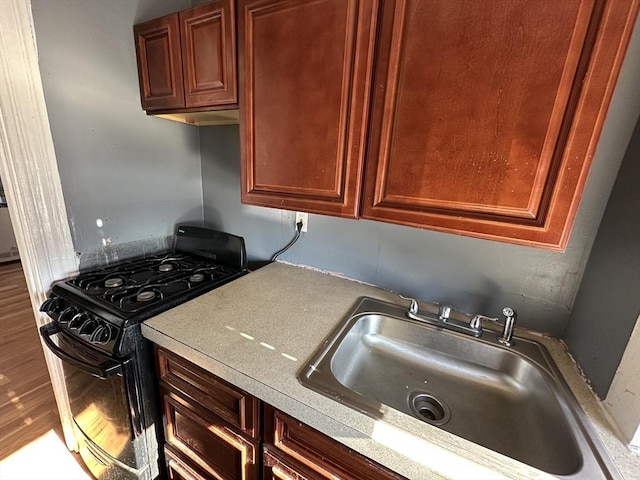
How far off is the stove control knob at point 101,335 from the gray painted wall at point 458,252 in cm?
78

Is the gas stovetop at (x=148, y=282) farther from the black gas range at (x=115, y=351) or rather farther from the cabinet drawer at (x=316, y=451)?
the cabinet drawer at (x=316, y=451)

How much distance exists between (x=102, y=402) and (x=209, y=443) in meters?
0.48

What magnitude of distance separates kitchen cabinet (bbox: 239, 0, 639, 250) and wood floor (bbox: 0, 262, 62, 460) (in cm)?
201

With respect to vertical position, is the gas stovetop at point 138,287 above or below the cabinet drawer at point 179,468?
above

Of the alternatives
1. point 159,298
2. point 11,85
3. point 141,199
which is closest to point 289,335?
point 159,298

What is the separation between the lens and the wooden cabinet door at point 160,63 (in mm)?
1069

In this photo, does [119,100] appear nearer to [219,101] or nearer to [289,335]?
[219,101]

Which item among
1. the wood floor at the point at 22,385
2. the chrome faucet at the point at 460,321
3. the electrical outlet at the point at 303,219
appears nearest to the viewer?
the chrome faucet at the point at 460,321

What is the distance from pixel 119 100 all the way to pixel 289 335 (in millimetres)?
1308

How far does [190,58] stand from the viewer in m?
1.03

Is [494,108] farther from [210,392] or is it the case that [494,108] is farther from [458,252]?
[210,392]

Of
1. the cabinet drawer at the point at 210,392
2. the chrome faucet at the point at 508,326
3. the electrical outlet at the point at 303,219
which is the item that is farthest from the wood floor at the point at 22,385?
the chrome faucet at the point at 508,326

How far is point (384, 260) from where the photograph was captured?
118 cm

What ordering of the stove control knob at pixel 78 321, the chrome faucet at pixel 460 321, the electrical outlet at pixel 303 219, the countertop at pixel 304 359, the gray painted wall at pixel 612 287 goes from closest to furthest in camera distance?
the countertop at pixel 304 359
the gray painted wall at pixel 612 287
the chrome faucet at pixel 460 321
the stove control knob at pixel 78 321
the electrical outlet at pixel 303 219
